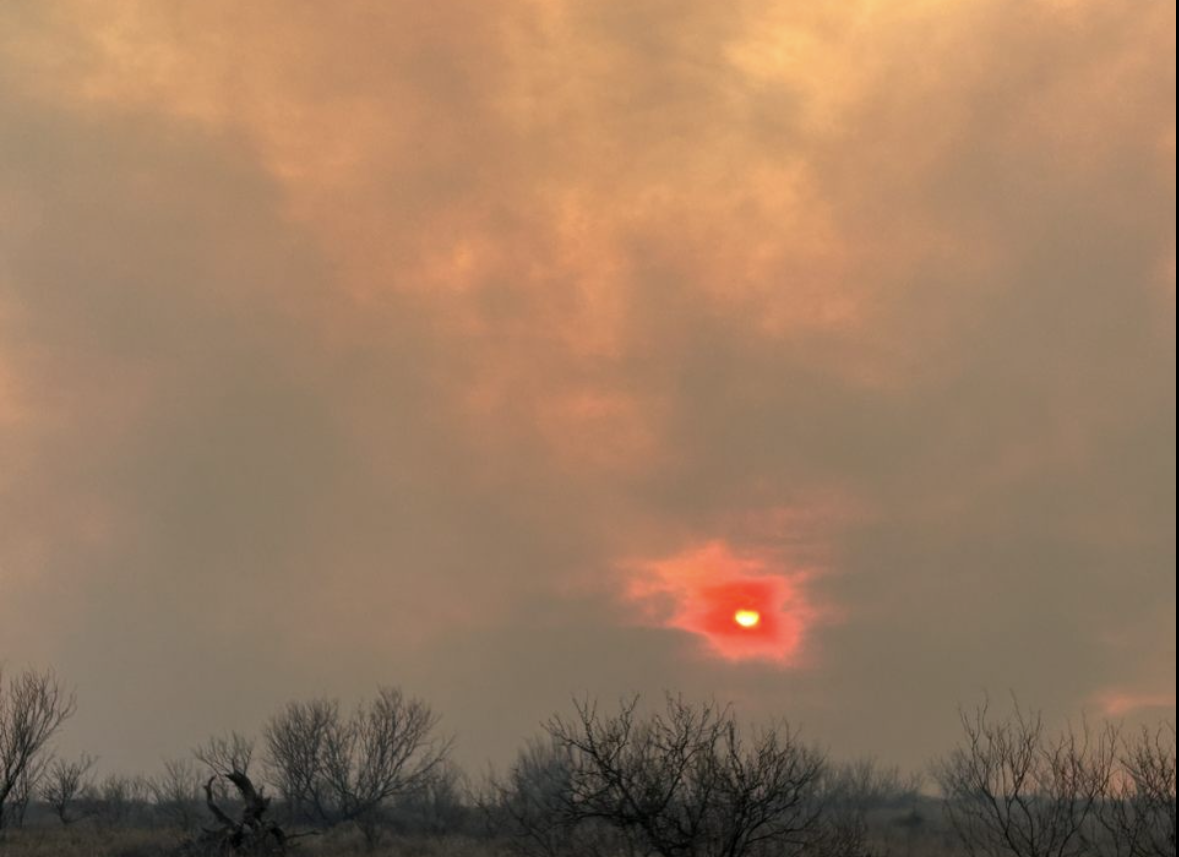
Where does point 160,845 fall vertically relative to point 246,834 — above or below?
below

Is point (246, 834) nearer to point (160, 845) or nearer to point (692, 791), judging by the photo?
point (160, 845)

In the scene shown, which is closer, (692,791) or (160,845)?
(692,791)

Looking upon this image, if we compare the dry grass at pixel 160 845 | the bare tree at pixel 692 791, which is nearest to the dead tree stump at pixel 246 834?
the dry grass at pixel 160 845

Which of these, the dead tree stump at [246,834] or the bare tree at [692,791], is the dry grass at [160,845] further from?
the bare tree at [692,791]

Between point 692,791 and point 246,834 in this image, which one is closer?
point 692,791

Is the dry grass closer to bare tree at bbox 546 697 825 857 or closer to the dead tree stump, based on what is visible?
the dead tree stump

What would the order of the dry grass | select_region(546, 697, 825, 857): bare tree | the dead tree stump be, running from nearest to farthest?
select_region(546, 697, 825, 857): bare tree
the dead tree stump
the dry grass

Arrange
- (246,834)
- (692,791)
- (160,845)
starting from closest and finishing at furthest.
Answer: (692,791) → (246,834) → (160,845)

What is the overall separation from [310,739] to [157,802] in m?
13.9

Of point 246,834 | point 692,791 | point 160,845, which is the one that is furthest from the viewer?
point 160,845

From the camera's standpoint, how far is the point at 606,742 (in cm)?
2225

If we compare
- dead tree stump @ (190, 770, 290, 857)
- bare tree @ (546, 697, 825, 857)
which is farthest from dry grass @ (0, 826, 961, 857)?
bare tree @ (546, 697, 825, 857)

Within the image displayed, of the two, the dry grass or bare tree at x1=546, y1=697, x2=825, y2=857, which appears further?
the dry grass

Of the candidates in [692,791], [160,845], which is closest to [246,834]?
[160,845]
